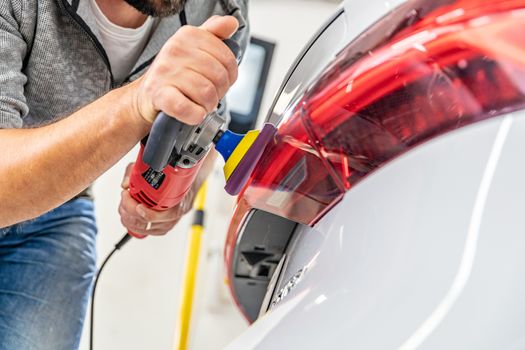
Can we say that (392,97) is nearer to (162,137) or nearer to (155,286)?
(162,137)

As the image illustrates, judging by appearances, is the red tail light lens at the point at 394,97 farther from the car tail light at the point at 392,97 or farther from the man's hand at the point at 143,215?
the man's hand at the point at 143,215

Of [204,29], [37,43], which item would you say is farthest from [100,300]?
[204,29]

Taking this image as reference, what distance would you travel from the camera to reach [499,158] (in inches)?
19.2

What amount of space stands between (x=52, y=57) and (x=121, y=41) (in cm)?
14

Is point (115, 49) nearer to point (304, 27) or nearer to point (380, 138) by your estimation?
point (380, 138)

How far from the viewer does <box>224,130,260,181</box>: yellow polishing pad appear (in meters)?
0.68

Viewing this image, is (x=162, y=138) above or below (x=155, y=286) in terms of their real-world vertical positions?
above

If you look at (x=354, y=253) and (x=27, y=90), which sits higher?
(x=354, y=253)

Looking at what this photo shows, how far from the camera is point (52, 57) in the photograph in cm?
101

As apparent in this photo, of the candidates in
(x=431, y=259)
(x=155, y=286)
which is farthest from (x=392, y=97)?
(x=155, y=286)

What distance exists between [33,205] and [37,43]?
307 mm

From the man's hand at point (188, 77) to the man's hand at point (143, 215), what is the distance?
A: 15.0 inches

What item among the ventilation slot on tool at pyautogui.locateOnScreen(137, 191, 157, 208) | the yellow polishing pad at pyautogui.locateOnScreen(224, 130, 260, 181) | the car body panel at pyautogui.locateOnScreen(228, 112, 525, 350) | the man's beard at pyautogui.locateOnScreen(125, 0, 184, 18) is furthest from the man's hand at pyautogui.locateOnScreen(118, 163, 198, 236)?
the car body panel at pyautogui.locateOnScreen(228, 112, 525, 350)

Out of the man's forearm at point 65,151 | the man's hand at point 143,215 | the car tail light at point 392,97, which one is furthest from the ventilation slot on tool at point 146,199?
the car tail light at point 392,97
